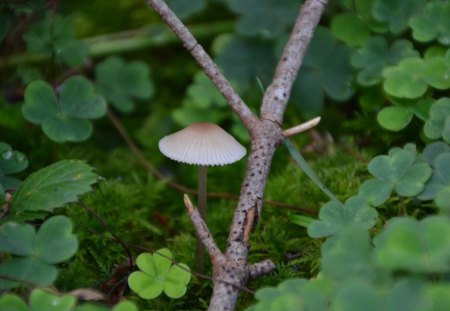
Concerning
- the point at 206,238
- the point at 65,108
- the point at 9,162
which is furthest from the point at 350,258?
the point at 65,108

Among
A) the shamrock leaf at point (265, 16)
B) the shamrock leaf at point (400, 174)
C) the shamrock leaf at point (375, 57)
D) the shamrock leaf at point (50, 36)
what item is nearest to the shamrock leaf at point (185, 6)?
the shamrock leaf at point (265, 16)

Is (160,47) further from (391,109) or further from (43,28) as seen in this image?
(391,109)

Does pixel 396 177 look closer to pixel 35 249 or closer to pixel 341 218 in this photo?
pixel 341 218

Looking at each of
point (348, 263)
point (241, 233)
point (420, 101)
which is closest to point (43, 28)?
point (241, 233)

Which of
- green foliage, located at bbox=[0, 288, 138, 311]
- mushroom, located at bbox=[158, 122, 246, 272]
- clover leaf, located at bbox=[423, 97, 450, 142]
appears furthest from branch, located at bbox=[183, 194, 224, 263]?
clover leaf, located at bbox=[423, 97, 450, 142]

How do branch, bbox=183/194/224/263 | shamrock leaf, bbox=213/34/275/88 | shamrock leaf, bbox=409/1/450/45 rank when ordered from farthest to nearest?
shamrock leaf, bbox=213/34/275/88, shamrock leaf, bbox=409/1/450/45, branch, bbox=183/194/224/263

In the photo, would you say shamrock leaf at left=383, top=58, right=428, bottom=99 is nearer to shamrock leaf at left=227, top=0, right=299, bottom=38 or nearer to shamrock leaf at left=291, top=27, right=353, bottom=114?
shamrock leaf at left=291, top=27, right=353, bottom=114

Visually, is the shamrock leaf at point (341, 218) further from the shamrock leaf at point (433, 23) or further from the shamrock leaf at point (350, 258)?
the shamrock leaf at point (433, 23)
